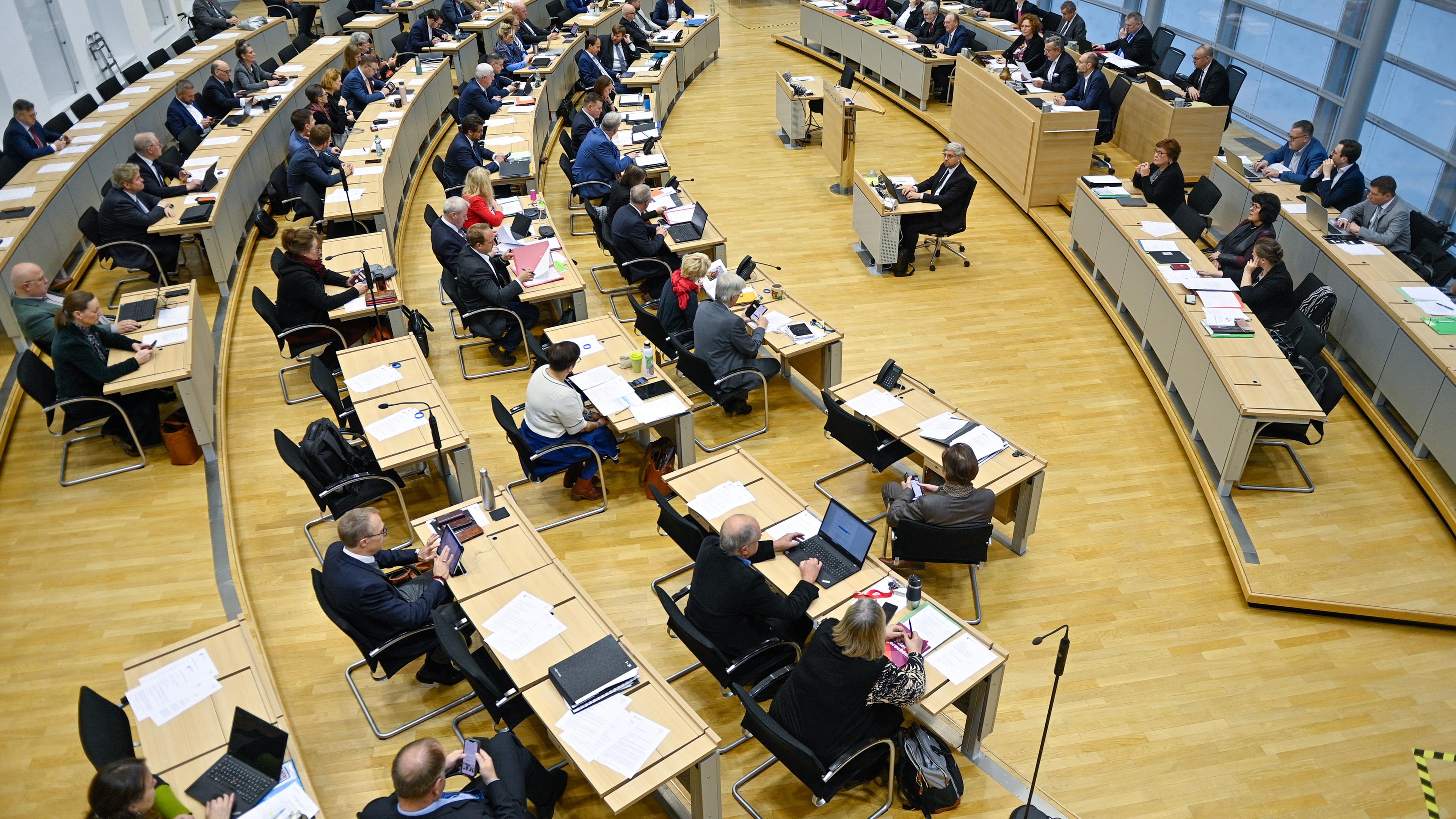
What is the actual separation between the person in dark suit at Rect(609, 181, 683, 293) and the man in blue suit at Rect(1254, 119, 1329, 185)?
6613mm

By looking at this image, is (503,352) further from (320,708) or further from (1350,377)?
(1350,377)

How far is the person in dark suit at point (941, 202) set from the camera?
1039 centimetres

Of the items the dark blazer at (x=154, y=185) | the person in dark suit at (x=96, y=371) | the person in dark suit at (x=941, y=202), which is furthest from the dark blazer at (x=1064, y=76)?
the person in dark suit at (x=96, y=371)

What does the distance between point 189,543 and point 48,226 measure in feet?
15.0

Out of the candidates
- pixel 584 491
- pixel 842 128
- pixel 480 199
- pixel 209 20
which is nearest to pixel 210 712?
pixel 584 491

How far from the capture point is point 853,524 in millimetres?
5719

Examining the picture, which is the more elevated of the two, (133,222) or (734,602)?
(133,222)

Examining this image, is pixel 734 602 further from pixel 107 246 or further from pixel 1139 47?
pixel 1139 47

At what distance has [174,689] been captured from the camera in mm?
4773

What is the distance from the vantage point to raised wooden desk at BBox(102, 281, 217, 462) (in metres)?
7.14

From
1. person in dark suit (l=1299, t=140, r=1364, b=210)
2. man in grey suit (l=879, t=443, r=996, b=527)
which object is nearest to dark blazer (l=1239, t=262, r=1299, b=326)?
person in dark suit (l=1299, t=140, r=1364, b=210)

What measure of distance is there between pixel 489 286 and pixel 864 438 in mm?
3858

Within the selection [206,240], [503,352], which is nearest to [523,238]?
[503,352]

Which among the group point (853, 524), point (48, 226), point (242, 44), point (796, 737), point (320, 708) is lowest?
point (320, 708)
